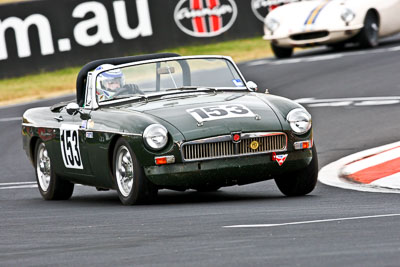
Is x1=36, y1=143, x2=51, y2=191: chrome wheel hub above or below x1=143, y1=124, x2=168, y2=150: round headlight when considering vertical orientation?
below

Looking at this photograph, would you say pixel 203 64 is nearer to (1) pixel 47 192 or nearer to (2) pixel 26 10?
(1) pixel 47 192

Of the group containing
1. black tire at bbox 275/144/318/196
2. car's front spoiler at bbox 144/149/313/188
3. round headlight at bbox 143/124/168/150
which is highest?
round headlight at bbox 143/124/168/150

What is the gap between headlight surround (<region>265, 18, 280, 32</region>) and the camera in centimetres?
2114

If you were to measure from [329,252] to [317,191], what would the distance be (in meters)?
3.90

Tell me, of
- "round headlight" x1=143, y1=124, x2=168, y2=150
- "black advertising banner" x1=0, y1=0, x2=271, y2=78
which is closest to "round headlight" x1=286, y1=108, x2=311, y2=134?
"round headlight" x1=143, y1=124, x2=168, y2=150

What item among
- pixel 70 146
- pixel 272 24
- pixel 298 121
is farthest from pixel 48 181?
pixel 272 24

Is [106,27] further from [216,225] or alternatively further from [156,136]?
[216,225]

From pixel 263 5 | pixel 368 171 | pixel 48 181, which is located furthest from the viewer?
pixel 263 5

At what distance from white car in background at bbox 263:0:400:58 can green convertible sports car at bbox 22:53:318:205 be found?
10.2 meters

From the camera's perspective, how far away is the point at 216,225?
7.31 metres

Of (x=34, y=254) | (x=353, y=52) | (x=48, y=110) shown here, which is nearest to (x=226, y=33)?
(x=353, y=52)

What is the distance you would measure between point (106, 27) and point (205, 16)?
8.13 feet

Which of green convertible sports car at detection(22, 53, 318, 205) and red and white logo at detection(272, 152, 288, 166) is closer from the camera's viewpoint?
green convertible sports car at detection(22, 53, 318, 205)

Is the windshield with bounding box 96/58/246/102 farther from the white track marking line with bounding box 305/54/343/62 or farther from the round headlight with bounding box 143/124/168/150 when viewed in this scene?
the white track marking line with bounding box 305/54/343/62
